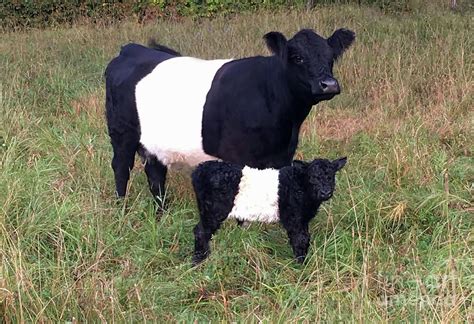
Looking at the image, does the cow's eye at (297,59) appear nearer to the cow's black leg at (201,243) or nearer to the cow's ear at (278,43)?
the cow's ear at (278,43)

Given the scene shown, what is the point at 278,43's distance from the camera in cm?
399

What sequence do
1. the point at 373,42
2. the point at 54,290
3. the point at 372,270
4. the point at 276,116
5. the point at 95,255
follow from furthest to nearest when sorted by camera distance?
the point at 373,42 → the point at 276,116 → the point at 95,255 → the point at 372,270 → the point at 54,290

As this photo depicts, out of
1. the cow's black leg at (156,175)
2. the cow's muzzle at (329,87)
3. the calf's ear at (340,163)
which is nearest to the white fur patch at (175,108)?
the cow's black leg at (156,175)

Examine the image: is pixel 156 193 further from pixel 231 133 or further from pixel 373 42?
pixel 373 42

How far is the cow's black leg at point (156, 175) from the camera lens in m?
4.77

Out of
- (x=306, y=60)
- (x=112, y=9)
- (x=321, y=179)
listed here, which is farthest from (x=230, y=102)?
(x=112, y=9)

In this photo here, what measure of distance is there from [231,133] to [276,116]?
32cm

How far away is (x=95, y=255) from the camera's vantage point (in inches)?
137

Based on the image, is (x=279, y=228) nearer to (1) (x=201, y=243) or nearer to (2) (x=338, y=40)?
(1) (x=201, y=243)

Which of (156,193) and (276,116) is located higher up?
(276,116)

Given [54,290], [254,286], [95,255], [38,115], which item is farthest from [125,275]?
[38,115]

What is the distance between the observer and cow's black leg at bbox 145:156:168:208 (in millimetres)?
4766

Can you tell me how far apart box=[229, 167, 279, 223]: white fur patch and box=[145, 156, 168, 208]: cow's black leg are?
4.49ft

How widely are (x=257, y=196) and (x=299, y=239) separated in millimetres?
352
